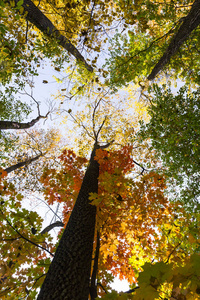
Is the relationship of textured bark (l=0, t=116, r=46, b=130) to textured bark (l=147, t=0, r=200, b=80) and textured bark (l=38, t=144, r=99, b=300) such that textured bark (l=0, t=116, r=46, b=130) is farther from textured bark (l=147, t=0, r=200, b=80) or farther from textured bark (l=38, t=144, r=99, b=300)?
textured bark (l=147, t=0, r=200, b=80)

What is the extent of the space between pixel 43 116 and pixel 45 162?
162 inches

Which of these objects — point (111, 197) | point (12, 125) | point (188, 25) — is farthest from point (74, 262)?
point (12, 125)

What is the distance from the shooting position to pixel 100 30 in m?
4.79

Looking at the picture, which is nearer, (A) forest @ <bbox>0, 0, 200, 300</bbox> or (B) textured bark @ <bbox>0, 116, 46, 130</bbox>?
(A) forest @ <bbox>0, 0, 200, 300</bbox>

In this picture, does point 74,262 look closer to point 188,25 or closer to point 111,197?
point 111,197

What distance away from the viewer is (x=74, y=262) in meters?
2.46

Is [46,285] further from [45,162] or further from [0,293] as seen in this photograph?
[45,162]

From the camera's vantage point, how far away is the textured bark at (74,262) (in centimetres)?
207

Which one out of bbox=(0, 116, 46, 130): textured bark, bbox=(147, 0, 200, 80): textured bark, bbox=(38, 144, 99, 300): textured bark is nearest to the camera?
bbox=(38, 144, 99, 300): textured bark

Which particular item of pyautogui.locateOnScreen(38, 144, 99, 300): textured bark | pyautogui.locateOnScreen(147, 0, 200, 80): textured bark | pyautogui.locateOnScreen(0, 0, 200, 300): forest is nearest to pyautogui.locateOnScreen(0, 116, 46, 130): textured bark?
pyautogui.locateOnScreen(0, 0, 200, 300): forest

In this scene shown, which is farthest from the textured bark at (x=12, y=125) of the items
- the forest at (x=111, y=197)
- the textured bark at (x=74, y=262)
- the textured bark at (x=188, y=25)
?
the textured bark at (x=188, y=25)

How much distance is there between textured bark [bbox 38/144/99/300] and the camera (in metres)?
2.07

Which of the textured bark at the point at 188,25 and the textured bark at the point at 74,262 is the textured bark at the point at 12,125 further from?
the textured bark at the point at 188,25

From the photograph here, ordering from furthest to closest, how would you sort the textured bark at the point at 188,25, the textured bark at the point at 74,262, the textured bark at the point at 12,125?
the textured bark at the point at 12,125 → the textured bark at the point at 188,25 → the textured bark at the point at 74,262
